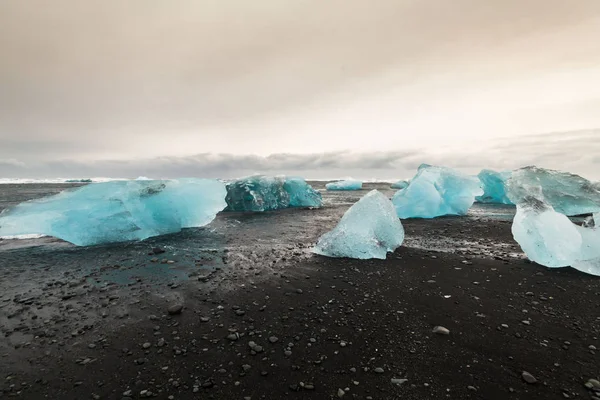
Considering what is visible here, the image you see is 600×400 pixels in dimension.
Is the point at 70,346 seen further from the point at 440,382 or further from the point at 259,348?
the point at 440,382

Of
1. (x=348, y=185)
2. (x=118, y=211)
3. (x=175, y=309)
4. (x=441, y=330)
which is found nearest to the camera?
(x=441, y=330)

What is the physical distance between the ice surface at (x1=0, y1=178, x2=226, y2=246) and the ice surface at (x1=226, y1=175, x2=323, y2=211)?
18.6 ft

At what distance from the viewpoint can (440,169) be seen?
1434 cm

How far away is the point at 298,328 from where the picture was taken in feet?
11.5

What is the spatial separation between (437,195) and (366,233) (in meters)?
8.13

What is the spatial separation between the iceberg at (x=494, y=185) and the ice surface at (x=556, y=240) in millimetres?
15175

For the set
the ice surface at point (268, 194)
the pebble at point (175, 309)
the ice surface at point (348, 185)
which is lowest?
the ice surface at point (348, 185)

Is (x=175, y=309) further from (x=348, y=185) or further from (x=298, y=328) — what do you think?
(x=348, y=185)

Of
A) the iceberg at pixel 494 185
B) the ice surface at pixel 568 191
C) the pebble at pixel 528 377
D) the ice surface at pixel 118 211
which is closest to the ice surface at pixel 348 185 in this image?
the iceberg at pixel 494 185

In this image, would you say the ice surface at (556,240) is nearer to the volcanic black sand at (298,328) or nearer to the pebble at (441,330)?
the volcanic black sand at (298,328)

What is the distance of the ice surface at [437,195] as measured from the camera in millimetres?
13094

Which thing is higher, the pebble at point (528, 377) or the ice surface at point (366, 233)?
the ice surface at point (366, 233)

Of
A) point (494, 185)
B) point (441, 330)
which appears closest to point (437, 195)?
point (494, 185)

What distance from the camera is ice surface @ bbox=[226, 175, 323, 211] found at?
16578mm
